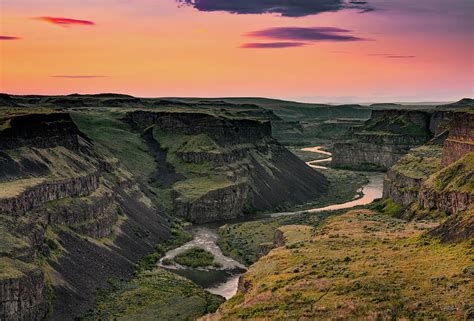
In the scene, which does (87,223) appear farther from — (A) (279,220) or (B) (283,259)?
(A) (279,220)

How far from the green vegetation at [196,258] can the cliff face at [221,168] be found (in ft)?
97.7

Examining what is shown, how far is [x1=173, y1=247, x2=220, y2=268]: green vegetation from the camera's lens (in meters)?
103

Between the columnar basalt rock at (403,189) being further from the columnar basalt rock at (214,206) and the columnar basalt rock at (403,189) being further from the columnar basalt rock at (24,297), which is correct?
the columnar basalt rock at (24,297)

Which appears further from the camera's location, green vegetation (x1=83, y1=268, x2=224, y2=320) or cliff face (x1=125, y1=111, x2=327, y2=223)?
cliff face (x1=125, y1=111, x2=327, y2=223)

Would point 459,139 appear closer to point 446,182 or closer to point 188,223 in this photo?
point 446,182

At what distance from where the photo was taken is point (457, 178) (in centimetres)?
9306

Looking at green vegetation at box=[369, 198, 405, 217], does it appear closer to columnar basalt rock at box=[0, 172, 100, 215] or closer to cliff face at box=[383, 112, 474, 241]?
cliff face at box=[383, 112, 474, 241]

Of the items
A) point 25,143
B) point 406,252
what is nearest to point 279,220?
point 25,143

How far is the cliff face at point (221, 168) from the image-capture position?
144500 mm

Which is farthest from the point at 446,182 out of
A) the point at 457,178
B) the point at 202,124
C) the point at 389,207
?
the point at 202,124

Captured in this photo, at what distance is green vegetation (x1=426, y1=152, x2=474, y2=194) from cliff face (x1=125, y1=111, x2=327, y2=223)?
54238mm

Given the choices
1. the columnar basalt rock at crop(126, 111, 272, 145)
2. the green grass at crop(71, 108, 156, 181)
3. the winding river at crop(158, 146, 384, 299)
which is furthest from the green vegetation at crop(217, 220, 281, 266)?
the columnar basalt rock at crop(126, 111, 272, 145)

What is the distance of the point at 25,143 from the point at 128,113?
300 feet

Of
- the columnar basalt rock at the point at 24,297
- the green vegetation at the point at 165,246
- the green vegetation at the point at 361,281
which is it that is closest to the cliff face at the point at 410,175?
the green vegetation at the point at 165,246
